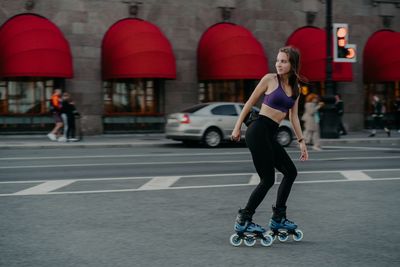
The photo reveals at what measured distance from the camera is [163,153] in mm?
18047

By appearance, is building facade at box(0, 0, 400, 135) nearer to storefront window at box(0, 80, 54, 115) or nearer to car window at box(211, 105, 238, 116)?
storefront window at box(0, 80, 54, 115)

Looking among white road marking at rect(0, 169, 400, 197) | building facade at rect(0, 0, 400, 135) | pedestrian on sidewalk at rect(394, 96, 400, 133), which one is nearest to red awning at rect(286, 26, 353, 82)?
building facade at rect(0, 0, 400, 135)

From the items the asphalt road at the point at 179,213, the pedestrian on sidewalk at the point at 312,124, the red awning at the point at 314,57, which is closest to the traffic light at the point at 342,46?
the pedestrian on sidewalk at the point at 312,124

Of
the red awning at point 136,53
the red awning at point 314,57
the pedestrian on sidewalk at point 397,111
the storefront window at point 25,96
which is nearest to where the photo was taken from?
the red awning at point 136,53

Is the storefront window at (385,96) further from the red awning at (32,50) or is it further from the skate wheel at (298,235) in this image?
the skate wheel at (298,235)

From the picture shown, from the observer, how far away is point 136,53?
23781 millimetres

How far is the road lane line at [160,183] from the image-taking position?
34.1 feet

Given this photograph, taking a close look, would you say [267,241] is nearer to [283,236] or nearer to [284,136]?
[283,236]

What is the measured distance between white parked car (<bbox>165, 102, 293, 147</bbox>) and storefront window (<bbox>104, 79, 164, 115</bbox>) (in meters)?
5.59

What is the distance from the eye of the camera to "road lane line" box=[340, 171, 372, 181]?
11648 mm

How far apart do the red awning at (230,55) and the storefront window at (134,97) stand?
1940 mm

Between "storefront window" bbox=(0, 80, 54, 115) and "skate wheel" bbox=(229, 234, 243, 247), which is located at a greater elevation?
"storefront window" bbox=(0, 80, 54, 115)

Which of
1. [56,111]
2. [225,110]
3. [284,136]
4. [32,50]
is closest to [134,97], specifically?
[56,111]

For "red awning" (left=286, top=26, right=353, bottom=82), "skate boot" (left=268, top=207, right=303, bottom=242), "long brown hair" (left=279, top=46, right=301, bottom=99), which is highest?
"red awning" (left=286, top=26, right=353, bottom=82)
